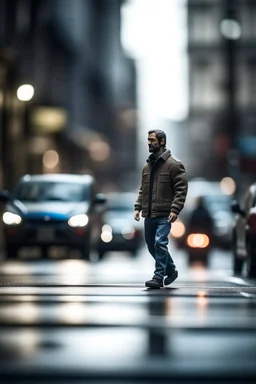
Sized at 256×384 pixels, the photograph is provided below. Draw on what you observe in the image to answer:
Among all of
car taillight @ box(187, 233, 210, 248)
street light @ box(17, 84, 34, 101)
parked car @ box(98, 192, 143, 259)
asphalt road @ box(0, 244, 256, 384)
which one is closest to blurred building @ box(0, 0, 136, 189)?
street light @ box(17, 84, 34, 101)

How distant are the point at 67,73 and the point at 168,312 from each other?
57.2 meters

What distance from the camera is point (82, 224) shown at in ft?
93.4

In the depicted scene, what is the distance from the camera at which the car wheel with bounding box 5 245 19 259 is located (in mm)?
28562

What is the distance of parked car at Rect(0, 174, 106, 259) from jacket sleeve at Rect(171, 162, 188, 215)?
1180cm

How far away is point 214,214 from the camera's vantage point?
44.2 meters

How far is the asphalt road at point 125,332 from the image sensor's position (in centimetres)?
839

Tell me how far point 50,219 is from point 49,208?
0.36 m

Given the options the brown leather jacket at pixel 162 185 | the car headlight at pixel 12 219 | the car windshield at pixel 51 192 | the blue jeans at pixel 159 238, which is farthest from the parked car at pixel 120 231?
the brown leather jacket at pixel 162 185

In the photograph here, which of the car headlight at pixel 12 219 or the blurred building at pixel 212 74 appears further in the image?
the blurred building at pixel 212 74

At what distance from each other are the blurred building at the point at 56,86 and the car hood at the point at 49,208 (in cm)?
1006

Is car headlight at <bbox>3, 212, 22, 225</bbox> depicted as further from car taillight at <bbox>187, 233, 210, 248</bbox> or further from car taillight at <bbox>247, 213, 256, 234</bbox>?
car taillight at <bbox>247, 213, 256, 234</bbox>

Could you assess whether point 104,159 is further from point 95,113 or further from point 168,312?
point 168,312

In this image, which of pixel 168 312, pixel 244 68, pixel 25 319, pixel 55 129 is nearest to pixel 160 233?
pixel 168 312

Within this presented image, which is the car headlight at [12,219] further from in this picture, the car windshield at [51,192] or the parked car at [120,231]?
the parked car at [120,231]
